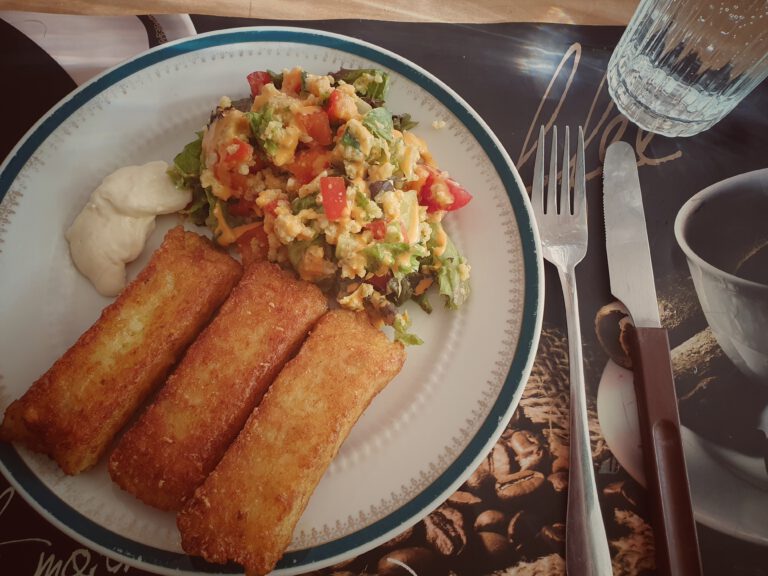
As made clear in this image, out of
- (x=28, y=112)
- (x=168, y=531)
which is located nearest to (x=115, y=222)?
(x=28, y=112)

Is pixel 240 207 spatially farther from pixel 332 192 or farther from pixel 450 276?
pixel 450 276

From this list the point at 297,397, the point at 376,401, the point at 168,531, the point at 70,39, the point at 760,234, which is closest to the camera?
the point at 168,531

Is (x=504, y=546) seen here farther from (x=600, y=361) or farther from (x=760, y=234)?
(x=760, y=234)

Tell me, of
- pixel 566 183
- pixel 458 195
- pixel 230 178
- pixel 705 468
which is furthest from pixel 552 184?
pixel 230 178

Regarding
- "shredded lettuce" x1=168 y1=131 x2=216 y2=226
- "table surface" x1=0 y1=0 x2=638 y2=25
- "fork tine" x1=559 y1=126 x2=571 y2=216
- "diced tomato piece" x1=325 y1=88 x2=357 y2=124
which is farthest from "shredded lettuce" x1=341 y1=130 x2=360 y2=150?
"table surface" x1=0 y1=0 x2=638 y2=25

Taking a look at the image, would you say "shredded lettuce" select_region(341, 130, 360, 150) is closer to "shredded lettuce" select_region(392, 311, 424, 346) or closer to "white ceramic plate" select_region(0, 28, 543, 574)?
"white ceramic plate" select_region(0, 28, 543, 574)

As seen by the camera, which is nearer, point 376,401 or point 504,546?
point 504,546
